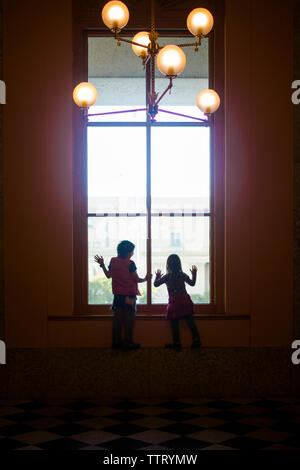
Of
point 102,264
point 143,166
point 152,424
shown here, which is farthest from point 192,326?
point 143,166

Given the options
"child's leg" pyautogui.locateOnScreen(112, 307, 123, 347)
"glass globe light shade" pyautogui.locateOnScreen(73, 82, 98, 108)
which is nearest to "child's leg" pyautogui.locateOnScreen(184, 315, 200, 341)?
"child's leg" pyautogui.locateOnScreen(112, 307, 123, 347)

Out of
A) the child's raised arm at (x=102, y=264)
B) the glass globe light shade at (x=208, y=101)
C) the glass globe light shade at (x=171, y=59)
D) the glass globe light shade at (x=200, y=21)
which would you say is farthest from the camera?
the child's raised arm at (x=102, y=264)

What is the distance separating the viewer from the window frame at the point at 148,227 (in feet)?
23.1

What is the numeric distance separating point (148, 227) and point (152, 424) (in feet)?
7.96

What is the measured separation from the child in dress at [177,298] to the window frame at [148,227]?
31 cm

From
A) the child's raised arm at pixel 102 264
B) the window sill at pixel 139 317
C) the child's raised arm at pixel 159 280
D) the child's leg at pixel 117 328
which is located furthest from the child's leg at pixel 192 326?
the child's raised arm at pixel 102 264

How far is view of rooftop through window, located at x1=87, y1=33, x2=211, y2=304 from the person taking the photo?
7.13m

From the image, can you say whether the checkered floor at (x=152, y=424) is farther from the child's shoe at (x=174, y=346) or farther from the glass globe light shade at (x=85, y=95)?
the glass globe light shade at (x=85, y=95)

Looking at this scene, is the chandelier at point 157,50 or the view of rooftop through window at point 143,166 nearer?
the chandelier at point 157,50

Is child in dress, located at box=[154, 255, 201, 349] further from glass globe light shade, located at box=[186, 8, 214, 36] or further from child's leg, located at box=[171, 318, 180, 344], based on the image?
glass globe light shade, located at box=[186, 8, 214, 36]

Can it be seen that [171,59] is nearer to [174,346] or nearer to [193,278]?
[193,278]

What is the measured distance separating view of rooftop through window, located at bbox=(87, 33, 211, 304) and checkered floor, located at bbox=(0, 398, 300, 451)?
1683mm

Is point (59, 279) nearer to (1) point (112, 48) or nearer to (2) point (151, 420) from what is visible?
(2) point (151, 420)

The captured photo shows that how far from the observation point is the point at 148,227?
712 centimetres
